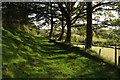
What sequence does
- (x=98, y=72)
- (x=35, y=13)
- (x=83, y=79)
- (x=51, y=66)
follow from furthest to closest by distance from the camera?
(x=35, y=13) < (x=98, y=72) < (x=51, y=66) < (x=83, y=79)

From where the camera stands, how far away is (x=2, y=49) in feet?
40.9

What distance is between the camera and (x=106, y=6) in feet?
99.0

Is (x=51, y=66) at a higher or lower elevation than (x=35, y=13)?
lower

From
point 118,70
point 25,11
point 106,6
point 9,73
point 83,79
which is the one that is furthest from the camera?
point 25,11

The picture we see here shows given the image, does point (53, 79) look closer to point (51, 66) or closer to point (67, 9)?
point (51, 66)

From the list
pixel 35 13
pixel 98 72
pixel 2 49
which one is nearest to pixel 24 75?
pixel 2 49

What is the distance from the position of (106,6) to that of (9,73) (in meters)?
22.1

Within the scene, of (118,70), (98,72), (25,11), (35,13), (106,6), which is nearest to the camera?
(98,72)

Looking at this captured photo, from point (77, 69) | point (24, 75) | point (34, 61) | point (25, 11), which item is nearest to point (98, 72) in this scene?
point (77, 69)

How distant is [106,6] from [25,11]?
10.3m

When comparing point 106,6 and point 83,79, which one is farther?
point 106,6

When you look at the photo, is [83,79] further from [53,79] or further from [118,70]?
[118,70]

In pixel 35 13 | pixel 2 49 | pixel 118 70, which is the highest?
pixel 35 13

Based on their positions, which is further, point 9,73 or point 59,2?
point 59,2
